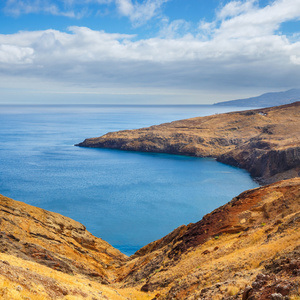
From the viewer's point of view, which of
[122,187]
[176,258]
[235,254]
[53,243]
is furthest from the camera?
[122,187]

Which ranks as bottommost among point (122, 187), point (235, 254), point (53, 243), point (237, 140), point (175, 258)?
point (122, 187)

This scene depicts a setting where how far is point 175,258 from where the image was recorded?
2814 cm

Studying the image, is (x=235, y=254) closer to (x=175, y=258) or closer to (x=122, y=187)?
(x=175, y=258)

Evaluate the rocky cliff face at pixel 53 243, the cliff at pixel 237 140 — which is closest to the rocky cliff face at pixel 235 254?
the rocky cliff face at pixel 53 243

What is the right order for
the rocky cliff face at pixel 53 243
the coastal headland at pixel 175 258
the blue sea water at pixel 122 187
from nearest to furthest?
1. the coastal headland at pixel 175 258
2. the rocky cliff face at pixel 53 243
3. the blue sea water at pixel 122 187

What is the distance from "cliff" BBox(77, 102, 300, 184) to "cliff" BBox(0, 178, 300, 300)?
189 ft

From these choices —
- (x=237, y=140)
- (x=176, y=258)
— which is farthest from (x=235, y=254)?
(x=237, y=140)

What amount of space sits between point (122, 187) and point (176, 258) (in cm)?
5653

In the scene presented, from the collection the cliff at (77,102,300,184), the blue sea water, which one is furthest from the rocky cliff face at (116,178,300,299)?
the cliff at (77,102,300,184)

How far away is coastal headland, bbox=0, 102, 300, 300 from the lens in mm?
14180

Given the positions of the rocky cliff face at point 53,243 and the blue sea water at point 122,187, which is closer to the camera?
the rocky cliff face at point 53,243

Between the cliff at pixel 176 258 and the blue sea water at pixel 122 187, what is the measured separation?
51.0 feet

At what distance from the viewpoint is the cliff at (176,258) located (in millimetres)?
14203

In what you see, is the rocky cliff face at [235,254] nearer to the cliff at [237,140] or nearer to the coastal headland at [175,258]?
the coastal headland at [175,258]
